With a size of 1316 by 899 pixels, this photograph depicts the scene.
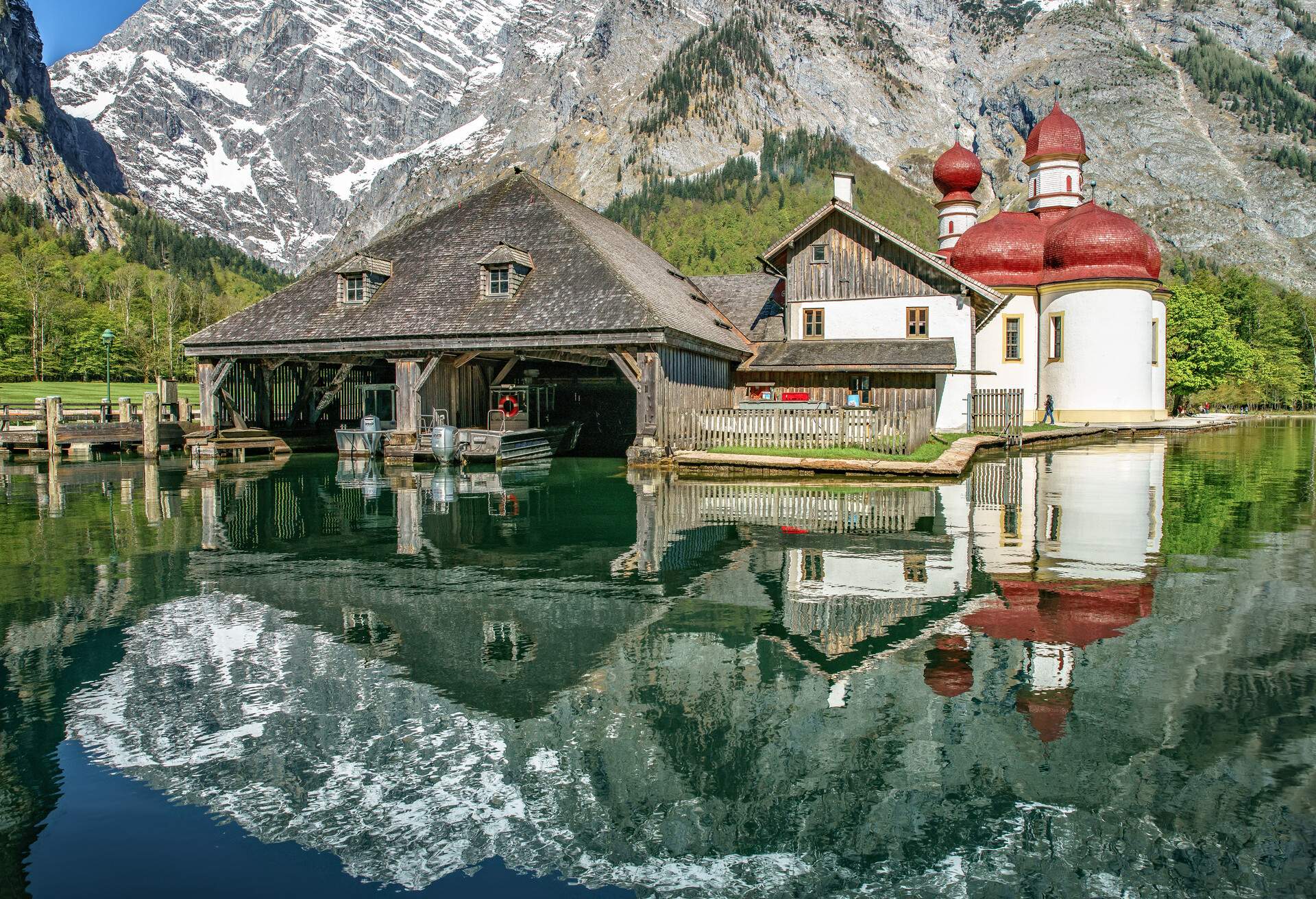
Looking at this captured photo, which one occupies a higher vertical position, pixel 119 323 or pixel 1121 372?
pixel 119 323

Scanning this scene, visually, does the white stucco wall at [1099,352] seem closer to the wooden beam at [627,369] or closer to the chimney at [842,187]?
the chimney at [842,187]

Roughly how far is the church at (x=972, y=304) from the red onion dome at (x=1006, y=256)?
66mm

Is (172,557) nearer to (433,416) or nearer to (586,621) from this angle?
(586,621)

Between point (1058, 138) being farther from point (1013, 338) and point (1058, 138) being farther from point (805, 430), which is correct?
point (805, 430)

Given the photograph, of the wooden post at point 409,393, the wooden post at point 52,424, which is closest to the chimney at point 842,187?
the wooden post at point 409,393

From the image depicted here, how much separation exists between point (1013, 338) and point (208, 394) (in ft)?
115

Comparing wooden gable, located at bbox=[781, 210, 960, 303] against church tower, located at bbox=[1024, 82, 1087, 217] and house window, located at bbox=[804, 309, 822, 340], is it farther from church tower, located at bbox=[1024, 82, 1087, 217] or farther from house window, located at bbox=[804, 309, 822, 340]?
church tower, located at bbox=[1024, 82, 1087, 217]

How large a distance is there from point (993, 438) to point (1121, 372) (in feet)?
50.0

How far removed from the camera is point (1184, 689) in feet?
22.0

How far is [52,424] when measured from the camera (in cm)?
3183

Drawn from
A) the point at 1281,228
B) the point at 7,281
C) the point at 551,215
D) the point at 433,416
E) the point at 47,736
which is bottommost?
the point at 47,736

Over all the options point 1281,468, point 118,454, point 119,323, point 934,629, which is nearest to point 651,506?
point 934,629

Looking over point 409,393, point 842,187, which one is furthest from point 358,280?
point 842,187

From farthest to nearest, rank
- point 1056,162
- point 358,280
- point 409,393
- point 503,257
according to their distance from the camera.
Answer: point 1056,162 < point 358,280 < point 503,257 < point 409,393
